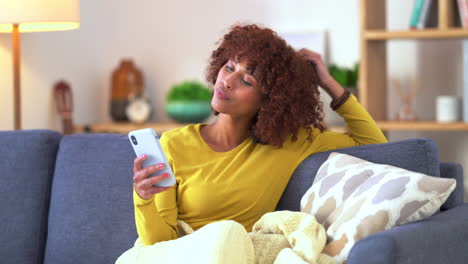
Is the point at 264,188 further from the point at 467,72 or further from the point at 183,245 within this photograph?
the point at 467,72

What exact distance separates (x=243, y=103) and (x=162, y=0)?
2357 millimetres

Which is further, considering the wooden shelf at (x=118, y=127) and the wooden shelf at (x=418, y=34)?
the wooden shelf at (x=118, y=127)

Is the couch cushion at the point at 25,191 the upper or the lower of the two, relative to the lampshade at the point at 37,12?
lower

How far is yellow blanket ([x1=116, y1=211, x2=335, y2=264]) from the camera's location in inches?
70.7

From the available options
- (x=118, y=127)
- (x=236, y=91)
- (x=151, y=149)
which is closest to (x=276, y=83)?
(x=236, y=91)

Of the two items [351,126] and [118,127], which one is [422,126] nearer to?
[351,126]

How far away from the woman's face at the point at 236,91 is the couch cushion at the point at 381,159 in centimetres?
24

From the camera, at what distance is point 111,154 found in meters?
2.41

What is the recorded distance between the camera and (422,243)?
1.75m

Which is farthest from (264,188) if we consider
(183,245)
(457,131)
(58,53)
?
(58,53)

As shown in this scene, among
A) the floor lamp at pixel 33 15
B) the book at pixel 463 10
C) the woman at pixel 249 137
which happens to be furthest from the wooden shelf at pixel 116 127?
the woman at pixel 249 137

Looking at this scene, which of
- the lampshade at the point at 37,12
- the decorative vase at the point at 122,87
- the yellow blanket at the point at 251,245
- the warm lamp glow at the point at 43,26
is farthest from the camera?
the decorative vase at the point at 122,87

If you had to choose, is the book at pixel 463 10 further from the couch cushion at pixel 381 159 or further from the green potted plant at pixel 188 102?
the couch cushion at pixel 381 159

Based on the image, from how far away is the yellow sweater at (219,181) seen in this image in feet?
6.93
